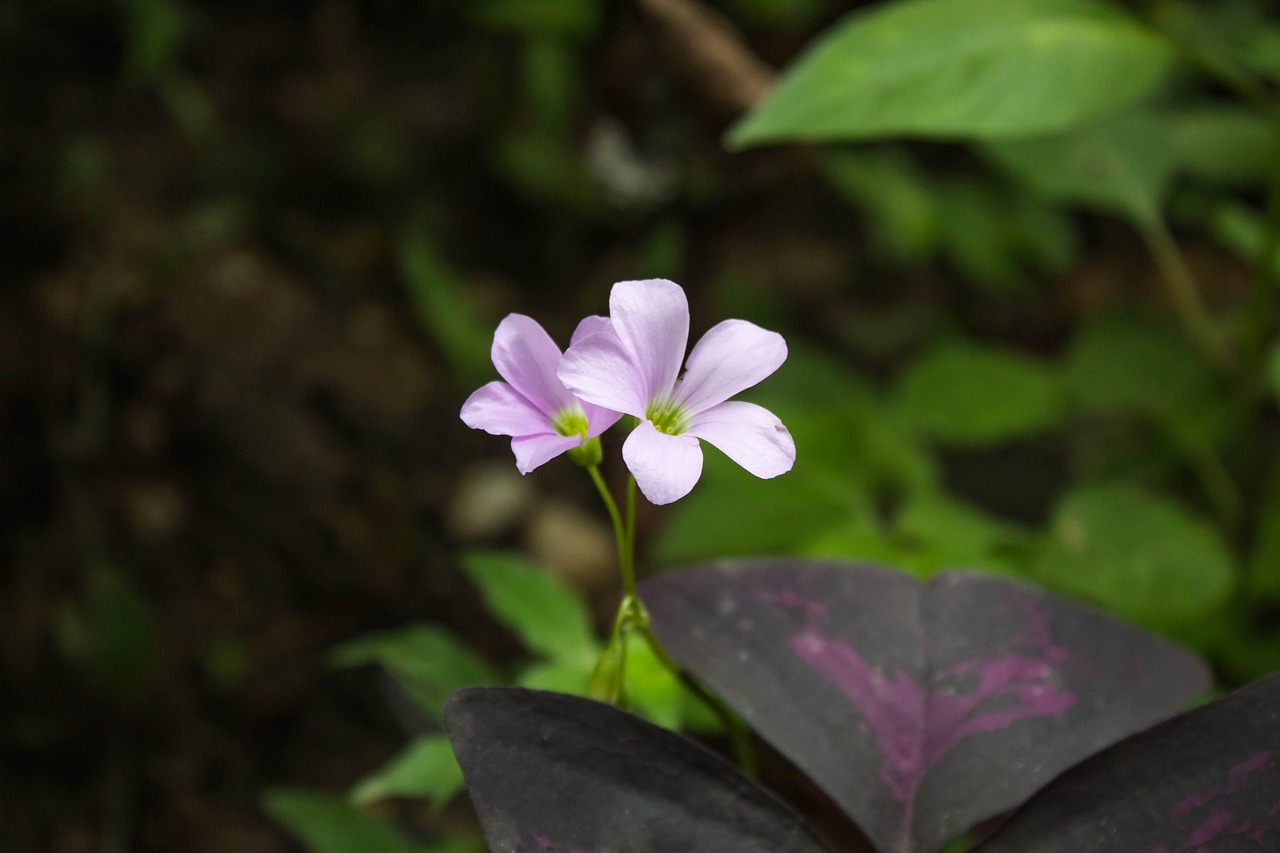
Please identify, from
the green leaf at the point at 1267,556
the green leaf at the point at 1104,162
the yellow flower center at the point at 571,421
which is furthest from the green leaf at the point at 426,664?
the green leaf at the point at 1104,162

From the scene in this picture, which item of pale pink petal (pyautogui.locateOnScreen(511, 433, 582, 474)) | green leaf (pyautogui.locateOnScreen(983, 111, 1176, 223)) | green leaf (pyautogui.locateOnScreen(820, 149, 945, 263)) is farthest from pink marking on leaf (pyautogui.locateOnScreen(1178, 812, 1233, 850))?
green leaf (pyautogui.locateOnScreen(820, 149, 945, 263))

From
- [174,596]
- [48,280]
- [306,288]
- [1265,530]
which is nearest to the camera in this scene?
[1265,530]

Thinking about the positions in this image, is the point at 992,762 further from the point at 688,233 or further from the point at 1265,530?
the point at 688,233

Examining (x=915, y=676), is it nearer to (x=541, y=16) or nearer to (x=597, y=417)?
(x=597, y=417)

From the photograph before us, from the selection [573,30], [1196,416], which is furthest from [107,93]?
[1196,416]

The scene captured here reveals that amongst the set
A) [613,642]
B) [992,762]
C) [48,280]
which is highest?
[613,642]

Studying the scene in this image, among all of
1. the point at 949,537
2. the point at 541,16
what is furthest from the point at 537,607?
the point at 541,16

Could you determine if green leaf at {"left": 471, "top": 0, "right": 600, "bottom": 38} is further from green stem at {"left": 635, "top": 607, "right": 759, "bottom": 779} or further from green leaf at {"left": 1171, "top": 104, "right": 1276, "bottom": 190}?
green stem at {"left": 635, "top": 607, "right": 759, "bottom": 779}
